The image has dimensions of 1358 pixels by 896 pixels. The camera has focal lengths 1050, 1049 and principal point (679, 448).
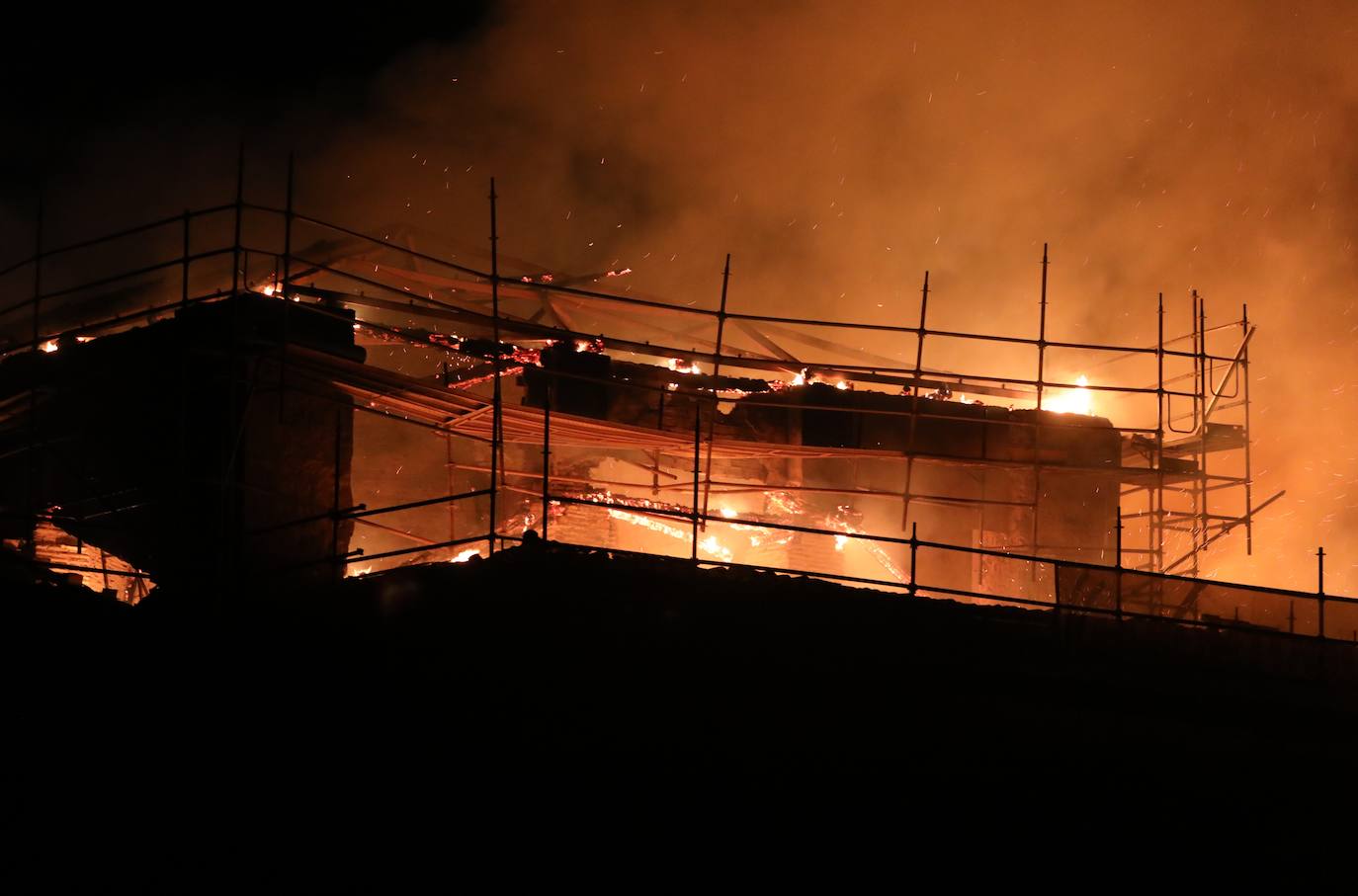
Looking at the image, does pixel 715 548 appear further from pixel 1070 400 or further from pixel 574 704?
pixel 574 704

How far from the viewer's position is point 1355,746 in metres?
9.09

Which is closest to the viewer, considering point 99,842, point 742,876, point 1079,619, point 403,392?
point 99,842

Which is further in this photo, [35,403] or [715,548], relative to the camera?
[715,548]

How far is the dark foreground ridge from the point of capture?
8.02 meters

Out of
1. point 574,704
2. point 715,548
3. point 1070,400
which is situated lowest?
point 574,704

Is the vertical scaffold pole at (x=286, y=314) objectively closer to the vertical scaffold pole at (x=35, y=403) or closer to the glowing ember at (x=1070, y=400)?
the vertical scaffold pole at (x=35, y=403)

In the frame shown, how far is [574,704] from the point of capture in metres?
8.66

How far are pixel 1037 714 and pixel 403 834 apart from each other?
17.5 ft

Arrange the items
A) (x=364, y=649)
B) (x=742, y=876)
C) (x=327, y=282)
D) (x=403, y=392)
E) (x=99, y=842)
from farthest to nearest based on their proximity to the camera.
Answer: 1. (x=327, y=282)
2. (x=403, y=392)
3. (x=364, y=649)
4. (x=742, y=876)
5. (x=99, y=842)

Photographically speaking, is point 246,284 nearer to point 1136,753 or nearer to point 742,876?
point 742,876

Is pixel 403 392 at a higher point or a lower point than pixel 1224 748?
higher

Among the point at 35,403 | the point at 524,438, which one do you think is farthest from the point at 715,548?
the point at 35,403

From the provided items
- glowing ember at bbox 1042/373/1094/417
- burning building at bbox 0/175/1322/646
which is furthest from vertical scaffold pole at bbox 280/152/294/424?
glowing ember at bbox 1042/373/1094/417

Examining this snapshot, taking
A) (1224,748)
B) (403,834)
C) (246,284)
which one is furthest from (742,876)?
(246,284)
